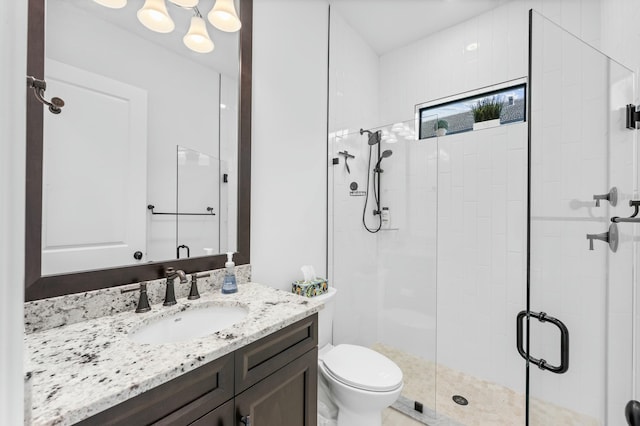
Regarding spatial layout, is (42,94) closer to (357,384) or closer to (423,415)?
(357,384)

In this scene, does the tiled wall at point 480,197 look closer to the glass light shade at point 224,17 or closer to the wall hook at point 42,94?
the glass light shade at point 224,17

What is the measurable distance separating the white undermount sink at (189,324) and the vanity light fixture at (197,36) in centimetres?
122

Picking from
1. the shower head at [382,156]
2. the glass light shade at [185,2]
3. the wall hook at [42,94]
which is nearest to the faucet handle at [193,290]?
the wall hook at [42,94]

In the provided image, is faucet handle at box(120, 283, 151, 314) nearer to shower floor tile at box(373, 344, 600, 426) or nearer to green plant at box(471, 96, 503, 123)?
shower floor tile at box(373, 344, 600, 426)

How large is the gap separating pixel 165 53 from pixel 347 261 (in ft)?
5.88

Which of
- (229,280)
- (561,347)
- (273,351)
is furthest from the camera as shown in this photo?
(229,280)

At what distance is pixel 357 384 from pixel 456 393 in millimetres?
1115

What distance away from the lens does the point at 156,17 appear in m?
1.18

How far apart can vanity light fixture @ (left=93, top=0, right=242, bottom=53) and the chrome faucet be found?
1047 mm

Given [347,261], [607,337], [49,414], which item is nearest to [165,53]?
[49,414]

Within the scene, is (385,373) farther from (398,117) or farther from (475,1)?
(475,1)

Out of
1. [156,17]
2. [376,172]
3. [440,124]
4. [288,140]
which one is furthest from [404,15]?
[156,17]

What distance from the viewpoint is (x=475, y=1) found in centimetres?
209

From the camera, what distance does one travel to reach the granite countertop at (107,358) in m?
0.56
